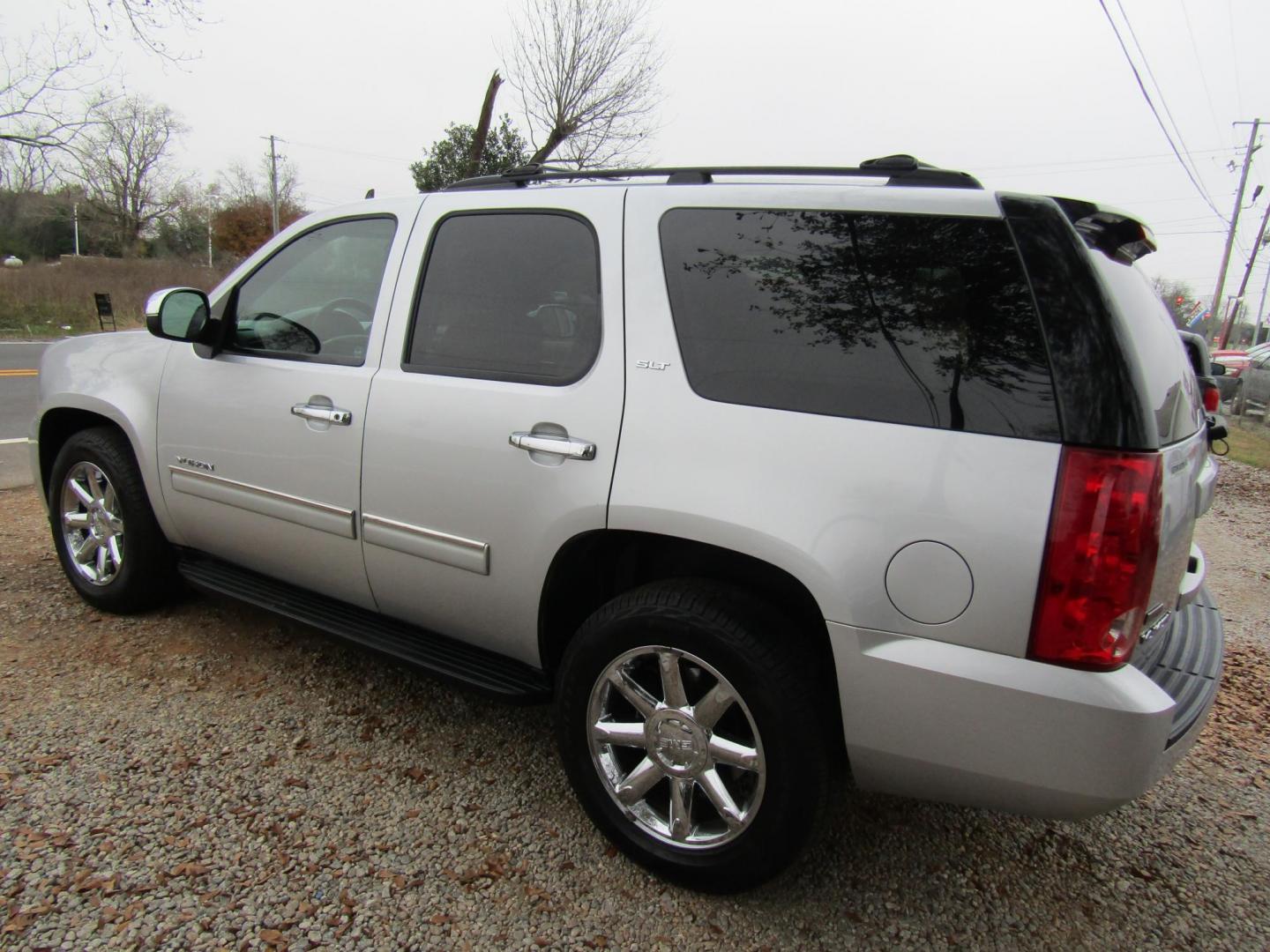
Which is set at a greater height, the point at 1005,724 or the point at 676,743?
the point at 1005,724

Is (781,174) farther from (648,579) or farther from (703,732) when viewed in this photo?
(703,732)

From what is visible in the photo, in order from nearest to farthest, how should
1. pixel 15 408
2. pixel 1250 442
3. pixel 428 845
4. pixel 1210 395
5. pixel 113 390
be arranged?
pixel 428 845
pixel 113 390
pixel 1210 395
pixel 15 408
pixel 1250 442

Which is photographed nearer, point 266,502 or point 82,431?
point 266,502

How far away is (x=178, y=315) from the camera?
9.75ft

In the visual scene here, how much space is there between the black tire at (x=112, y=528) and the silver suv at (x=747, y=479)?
0.61 m

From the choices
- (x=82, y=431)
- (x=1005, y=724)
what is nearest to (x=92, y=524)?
(x=82, y=431)

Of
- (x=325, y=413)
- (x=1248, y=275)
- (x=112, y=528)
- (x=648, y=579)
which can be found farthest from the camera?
(x=1248, y=275)

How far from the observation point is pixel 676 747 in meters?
2.11

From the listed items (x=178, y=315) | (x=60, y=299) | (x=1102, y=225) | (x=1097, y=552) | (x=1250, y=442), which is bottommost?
(x=1250, y=442)

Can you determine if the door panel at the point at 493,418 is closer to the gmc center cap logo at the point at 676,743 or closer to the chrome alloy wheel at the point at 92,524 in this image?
the gmc center cap logo at the point at 676,743

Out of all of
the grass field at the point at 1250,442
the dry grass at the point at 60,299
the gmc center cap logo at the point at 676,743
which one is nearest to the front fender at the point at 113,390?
the gmc center cap logo at the point at 676,743

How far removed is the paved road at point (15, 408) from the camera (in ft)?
21.2

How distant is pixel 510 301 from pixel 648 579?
949 millimetres

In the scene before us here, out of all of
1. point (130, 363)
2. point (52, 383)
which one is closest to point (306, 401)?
point (130, 363)
